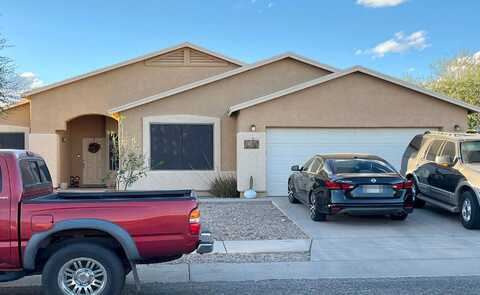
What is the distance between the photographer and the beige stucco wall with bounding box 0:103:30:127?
1980 cm

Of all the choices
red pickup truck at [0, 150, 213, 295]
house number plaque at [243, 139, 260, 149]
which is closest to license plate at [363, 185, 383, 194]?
house number plaque at [243, 139, 260, 149]

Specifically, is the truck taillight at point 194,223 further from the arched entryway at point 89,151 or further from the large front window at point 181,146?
the arched entryway at point 89,151

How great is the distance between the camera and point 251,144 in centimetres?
1515

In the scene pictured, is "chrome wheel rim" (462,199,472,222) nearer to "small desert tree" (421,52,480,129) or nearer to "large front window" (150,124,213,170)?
"large front window" (150,124,213,170)

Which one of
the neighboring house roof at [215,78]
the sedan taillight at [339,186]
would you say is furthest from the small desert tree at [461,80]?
the sedan taillight at [339,186]

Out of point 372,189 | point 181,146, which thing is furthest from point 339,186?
point 181,146

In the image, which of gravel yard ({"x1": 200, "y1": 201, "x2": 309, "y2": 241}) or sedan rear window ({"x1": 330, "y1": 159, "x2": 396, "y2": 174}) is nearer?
→ gravel yard ({"x1": 200, "y1": 201, "x2": 309, "y2": 241})

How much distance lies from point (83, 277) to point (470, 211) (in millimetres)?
8046

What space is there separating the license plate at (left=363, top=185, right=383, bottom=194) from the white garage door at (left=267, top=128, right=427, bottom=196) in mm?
5096

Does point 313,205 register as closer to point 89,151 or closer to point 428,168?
point 428,168

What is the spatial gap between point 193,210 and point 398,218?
7140mm

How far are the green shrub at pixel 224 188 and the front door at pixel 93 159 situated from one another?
24.5 ft

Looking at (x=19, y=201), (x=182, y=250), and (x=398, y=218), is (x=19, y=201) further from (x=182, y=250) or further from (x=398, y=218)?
(x=398, y=218)

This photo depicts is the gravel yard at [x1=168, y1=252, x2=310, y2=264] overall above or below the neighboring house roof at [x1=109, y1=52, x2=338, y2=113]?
below
